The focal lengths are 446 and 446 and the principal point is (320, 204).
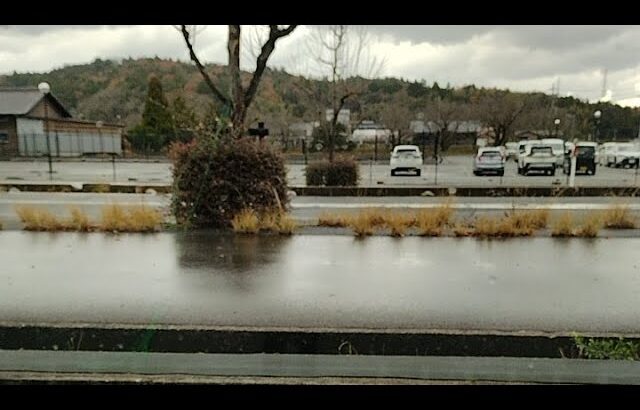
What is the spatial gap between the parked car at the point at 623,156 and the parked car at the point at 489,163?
869 cm

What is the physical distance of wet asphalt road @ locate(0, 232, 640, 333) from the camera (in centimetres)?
314

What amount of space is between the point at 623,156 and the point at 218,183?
23035mm

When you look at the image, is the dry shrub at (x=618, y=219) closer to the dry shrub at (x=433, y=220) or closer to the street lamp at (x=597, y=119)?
the dry shrub at (x=433, y=220)

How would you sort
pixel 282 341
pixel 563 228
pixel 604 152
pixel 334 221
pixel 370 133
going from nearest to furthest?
pixel 282 341 → pixel 563 228 → pixel 334 221 → pixel 604 152 → pixel 370 133

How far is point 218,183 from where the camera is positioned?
6230 mm

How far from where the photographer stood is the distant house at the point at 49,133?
45.8 feet

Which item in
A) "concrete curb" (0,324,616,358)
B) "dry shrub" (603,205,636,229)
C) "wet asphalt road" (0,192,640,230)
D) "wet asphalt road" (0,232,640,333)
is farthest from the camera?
"wet asphalt road" (0,192,640,230)

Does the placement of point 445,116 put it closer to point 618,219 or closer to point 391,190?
point 391,190

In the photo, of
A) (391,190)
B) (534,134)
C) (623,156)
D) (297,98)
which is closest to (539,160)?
(623,156)

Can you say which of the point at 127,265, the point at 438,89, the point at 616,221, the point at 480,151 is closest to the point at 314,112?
the point at 480,151

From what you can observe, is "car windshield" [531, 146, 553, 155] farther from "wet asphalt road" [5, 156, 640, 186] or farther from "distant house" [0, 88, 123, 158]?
"distant house" [0, 88, 123, 158]

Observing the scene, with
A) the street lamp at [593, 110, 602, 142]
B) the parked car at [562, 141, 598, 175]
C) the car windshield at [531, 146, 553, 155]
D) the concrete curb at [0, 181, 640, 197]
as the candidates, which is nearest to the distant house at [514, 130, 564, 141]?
the street lamp at [593, 110, 602, 142]

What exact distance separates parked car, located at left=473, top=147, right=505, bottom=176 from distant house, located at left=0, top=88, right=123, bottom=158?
46.3ft
